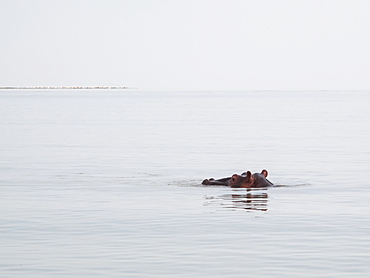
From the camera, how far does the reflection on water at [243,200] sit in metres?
22.2

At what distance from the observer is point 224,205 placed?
2234cm

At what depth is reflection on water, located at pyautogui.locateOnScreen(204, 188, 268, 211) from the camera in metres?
22.2

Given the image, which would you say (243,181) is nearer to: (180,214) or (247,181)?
(247,181)

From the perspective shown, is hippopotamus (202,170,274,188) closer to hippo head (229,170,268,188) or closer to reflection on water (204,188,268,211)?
hippo head (229,170,268,188)

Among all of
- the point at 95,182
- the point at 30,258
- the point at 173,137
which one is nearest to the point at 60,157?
the point at 95,182

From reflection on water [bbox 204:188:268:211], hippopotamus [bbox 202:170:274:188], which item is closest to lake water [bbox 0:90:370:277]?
reflection on water [bbox 204:188:268:211]

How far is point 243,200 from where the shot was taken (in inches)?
920

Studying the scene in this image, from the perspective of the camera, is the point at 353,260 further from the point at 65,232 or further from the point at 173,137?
the point at 173,137

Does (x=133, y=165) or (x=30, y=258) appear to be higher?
(x=133, y=165)

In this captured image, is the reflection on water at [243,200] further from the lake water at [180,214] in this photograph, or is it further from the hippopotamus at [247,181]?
the hippopotamus at [247,181]

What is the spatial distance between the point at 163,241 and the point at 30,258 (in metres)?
2.64

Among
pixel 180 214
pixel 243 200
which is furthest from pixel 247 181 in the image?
pixel 180 214

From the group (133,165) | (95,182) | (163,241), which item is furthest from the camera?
(133,165)

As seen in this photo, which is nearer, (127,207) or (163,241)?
(163,241)
